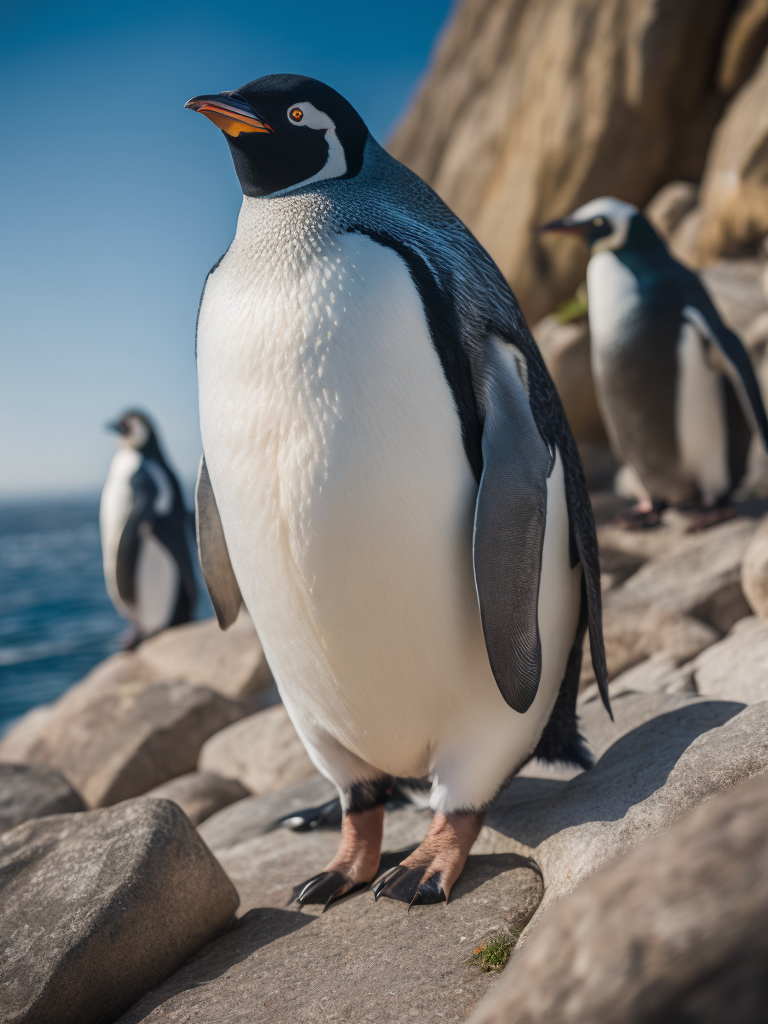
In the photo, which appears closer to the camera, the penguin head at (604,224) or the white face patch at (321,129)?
the white face patch at (321,129)

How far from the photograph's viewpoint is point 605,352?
4906mm

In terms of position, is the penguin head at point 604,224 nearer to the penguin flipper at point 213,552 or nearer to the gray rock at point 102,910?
the penguin flipper at point 213,552

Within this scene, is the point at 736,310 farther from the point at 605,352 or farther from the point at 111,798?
the point at 111,798

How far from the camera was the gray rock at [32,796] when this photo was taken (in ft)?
10.2

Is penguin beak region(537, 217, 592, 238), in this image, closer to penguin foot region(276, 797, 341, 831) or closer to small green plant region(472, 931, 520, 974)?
penguin foot region(276, 797, 341, 831)

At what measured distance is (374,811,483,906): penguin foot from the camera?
1.85 m

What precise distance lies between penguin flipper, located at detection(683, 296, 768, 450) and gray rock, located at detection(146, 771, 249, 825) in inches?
136

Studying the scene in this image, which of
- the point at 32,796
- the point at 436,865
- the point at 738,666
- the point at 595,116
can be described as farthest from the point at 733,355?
the point at 595,116

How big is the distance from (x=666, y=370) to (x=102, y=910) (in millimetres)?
4106

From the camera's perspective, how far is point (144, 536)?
7148 millimetres

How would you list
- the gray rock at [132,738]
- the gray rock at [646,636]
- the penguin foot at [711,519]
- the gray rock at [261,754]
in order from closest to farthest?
1. the gray rock at [646,636]
2. the gray rock at [261,754]
3. the gray rock at [132,738]
4. the penguin foot at [711,519]

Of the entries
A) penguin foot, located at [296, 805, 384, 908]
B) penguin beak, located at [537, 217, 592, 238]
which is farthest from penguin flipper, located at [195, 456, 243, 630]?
penguin beak, located at [537, 217, 592, 238]

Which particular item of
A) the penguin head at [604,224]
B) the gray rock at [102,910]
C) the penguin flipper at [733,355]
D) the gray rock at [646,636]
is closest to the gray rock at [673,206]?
the penguin head at [604,224]

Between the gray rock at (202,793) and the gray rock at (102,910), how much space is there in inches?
53.1
